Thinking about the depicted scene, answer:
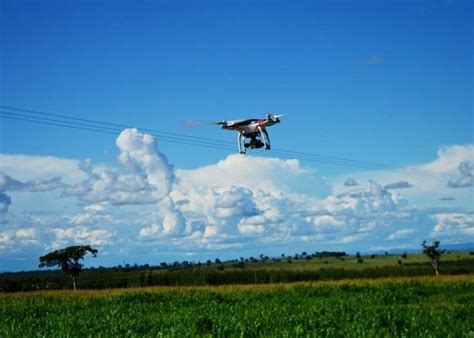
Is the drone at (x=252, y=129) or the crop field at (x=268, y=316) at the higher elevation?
the drone at (x=252, y=129)

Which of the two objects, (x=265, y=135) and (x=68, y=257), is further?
(x=68, y=257)

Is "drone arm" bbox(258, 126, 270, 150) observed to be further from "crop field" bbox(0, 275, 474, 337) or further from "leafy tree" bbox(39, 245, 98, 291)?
"leafy tree" bbox(39, 245, 98, 291)

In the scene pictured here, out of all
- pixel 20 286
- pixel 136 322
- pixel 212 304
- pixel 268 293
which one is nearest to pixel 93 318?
pixel 136 322

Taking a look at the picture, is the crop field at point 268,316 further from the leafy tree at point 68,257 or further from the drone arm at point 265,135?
the leafy tree at point 68,257

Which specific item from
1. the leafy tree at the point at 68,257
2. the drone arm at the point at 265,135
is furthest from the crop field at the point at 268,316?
the leafy tree at the point at 68,257

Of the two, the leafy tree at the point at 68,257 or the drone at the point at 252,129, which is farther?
the leafy tree at the point at 68,257

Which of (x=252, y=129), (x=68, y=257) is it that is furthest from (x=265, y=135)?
(x=68, y=257)

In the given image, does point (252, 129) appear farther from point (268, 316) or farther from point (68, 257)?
point (68, 257)

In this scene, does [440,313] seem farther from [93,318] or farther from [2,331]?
[2,331]
